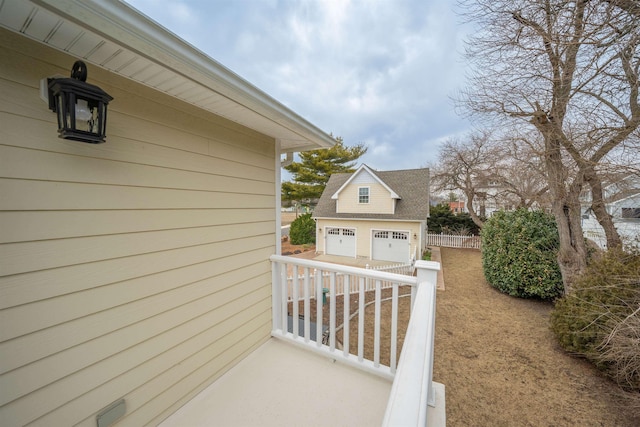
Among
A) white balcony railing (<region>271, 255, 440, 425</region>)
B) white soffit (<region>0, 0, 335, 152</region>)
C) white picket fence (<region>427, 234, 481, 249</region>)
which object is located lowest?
white picket fence (<region>427, 234, 481, 249</region>)

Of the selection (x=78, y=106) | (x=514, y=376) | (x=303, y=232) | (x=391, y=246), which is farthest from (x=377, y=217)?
(x=78, y=106)

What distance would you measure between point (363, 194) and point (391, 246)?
2.84m

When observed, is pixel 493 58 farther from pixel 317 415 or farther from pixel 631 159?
pixel 317 415

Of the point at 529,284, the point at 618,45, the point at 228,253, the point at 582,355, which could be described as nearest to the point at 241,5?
the point at 228,253

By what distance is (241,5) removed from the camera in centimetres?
474

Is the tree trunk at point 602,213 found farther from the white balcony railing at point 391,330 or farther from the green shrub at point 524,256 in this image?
the white balcony railing at point 391,330

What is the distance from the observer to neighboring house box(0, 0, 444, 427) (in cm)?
113

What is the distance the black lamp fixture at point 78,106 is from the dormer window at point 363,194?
11238 millimetres

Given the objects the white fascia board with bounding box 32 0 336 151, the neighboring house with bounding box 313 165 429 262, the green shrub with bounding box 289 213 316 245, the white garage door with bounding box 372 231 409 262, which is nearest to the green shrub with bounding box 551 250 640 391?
the white fascia board with bounding box 32 0 336 151

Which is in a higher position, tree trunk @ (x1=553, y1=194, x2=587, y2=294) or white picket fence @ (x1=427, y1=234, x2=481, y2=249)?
tree trunk @ (x1=553, y1=194, x2=587, y2=294)

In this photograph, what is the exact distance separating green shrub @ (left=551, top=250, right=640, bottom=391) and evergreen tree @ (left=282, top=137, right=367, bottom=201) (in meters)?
14.4

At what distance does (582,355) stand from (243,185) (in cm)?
569

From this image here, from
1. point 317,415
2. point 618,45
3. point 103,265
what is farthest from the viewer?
point 618,45

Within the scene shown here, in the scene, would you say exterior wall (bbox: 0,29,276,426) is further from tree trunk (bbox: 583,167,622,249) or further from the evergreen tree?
the evergreen tree
